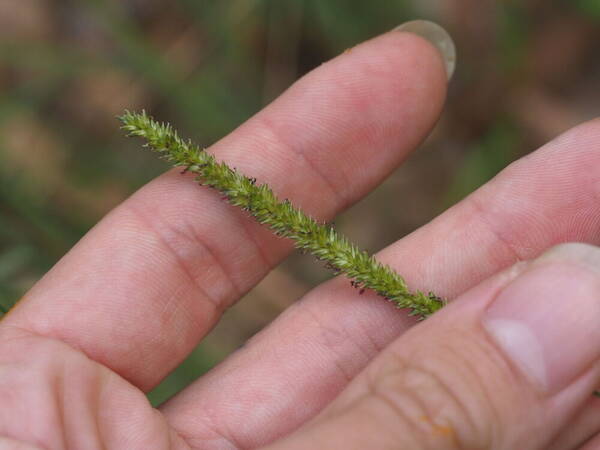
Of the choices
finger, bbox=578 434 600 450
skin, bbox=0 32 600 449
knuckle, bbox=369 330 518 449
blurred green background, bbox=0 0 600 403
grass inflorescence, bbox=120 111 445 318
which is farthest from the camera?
blurred green background, bbox=0 0 600 403

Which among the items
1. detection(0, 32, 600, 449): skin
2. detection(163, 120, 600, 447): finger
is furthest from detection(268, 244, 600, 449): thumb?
detection(163, 120, 600, 447): finger

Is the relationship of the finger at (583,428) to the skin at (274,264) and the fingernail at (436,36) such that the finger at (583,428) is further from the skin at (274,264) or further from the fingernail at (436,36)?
the fingernail at (436,36)

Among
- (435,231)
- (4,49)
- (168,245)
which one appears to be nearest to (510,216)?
(435,231)

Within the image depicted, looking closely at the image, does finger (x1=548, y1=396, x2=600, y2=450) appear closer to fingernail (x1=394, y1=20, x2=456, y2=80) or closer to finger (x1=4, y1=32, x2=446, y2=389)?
finger (x1=4, y1=32, x2=446, y2=389)

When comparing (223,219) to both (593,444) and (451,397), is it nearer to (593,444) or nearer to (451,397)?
(451,397)

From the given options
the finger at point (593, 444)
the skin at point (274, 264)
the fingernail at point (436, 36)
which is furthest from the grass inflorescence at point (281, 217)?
the fingernail at point (436, 36)

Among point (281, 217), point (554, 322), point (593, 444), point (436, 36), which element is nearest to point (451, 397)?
point (554, 322)

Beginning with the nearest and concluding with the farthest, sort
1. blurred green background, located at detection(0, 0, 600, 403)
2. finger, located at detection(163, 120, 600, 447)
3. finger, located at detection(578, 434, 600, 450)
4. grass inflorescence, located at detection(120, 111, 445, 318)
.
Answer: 1. finger, located at detection(578, 434, 600, 450)
2. grass inflorescence, located at detection(120, 111, 445, 318)
3. finger, located at detection(163, 120, 600, 447)
4. blurred green background, located at detection(0, 0, 600, 403)
